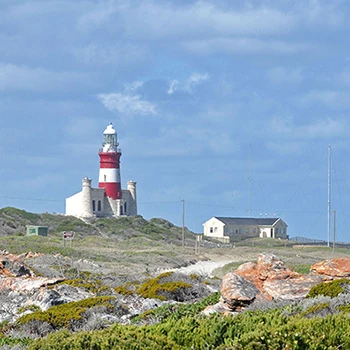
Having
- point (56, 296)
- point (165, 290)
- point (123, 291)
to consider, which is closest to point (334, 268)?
point (165, 290)

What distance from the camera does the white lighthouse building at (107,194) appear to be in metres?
91.4

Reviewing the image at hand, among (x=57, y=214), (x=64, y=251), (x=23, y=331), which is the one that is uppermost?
(x=57, y=214)

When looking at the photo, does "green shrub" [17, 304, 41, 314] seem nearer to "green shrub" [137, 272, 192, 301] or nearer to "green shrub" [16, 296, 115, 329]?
"green shrub" [16, 296, 115, 329]

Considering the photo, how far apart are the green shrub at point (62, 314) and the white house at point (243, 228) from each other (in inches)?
2936

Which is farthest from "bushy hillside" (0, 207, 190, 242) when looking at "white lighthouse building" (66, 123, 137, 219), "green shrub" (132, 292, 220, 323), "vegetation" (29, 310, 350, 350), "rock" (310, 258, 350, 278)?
"vegetation" (29, 310, 350, 350)

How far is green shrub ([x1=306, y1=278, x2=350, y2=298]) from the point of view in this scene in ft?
55.4

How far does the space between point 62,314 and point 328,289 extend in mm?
4874

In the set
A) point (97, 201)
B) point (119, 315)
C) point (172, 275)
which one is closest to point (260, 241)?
point (97, 201)

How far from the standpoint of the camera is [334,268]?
65.0 feet

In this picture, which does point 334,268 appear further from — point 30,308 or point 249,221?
point 249,221

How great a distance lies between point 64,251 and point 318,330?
35.2 metres

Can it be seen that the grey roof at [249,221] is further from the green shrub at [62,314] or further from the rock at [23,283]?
the green shrub at [62,314]

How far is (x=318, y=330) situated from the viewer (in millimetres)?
11414

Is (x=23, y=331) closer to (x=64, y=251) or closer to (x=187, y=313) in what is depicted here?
(x=187, y=313)
